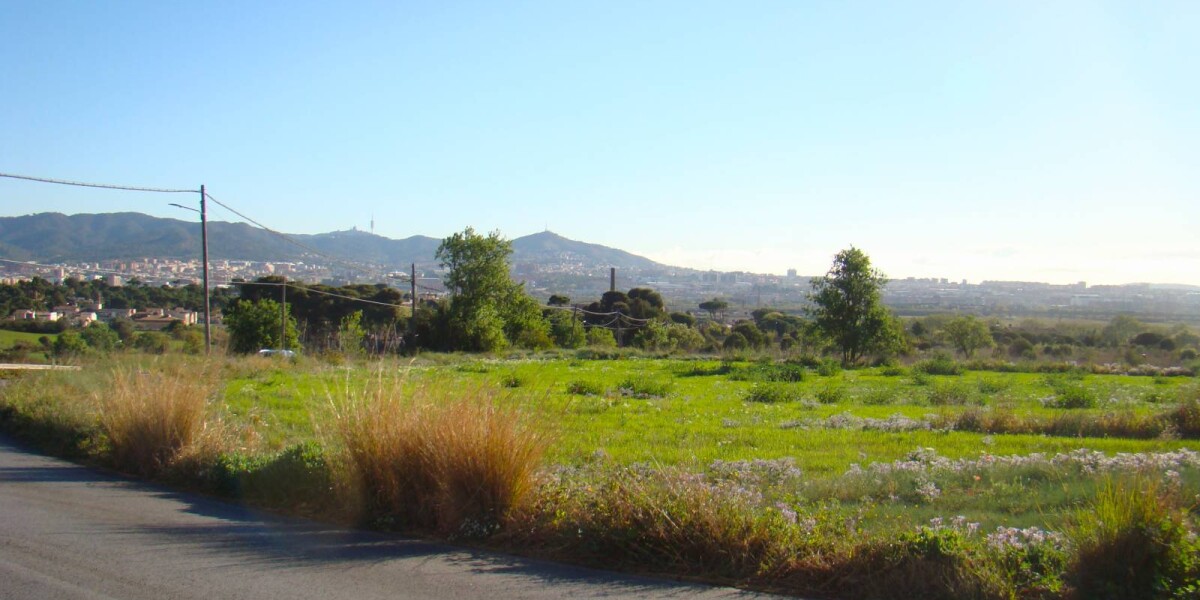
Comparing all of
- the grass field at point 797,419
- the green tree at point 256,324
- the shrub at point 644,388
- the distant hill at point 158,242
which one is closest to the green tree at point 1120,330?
the grass field at point 797,419

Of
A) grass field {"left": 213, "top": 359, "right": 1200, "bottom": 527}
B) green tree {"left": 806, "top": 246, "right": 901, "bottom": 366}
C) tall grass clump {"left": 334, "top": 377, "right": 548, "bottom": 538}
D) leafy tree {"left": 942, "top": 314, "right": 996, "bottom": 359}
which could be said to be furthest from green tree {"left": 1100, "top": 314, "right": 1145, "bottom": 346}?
tall grass clump {"left": 334, "top": 377, "right": 548, "bottom": 538}

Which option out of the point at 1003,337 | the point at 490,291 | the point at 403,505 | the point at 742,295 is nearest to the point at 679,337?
the point at 490,291

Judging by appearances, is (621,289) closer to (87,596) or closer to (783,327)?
(783,327)

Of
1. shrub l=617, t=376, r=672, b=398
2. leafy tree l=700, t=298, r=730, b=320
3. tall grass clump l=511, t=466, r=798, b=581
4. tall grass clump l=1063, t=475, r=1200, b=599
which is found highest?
tall grass clump l=1063, t=475, r=1200, b=599

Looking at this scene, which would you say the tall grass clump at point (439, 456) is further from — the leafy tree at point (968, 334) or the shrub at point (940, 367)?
the leafy tree at point (968, 334)

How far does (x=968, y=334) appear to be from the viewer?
50.3 m

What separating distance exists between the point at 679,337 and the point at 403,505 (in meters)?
55.5

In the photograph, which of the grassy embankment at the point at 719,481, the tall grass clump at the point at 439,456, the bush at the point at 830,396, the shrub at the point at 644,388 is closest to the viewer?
the grassy embankment at the point at 719,481

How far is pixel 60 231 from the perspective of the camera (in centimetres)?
6431

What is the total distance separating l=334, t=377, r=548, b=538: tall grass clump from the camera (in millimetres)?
6648

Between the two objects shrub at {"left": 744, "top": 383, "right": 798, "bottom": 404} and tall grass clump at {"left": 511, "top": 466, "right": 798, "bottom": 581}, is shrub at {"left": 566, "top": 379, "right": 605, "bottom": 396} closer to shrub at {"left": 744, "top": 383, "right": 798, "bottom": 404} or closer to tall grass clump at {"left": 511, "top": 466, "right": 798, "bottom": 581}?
shrub at {"left": 744, "top": 383, "right": 798, "bottom": 404}

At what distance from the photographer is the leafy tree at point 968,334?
49.8 m

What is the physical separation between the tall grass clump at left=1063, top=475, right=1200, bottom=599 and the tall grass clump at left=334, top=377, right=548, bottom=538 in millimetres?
3951

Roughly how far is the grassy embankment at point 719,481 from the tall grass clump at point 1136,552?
0.01 meters
